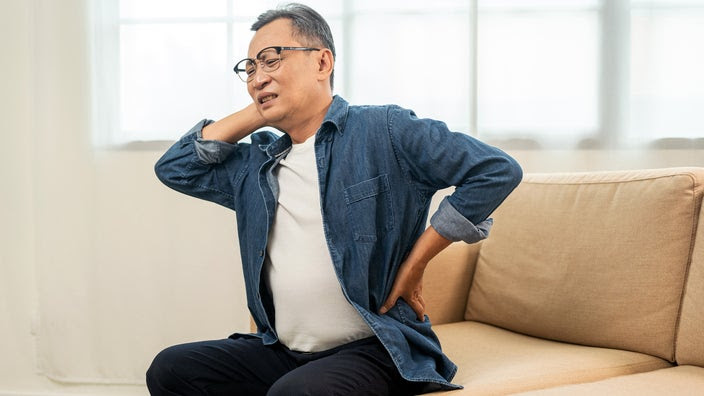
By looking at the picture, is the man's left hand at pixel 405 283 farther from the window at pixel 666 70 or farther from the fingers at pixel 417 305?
the window at pixel 666 70

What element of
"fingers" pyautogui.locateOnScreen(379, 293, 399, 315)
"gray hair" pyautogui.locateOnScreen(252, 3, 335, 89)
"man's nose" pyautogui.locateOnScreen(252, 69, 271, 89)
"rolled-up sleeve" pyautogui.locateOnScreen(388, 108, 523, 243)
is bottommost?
"fingers" pyautogui.locateOnScreen(379, 293, 399, 315)

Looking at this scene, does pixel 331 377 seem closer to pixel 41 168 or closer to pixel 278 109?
pixel 278 109

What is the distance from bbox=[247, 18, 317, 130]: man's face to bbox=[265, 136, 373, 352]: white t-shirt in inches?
3.6

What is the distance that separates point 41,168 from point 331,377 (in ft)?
5.84

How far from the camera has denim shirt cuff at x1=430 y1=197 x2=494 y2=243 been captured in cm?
151

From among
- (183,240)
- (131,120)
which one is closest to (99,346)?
(183,240)

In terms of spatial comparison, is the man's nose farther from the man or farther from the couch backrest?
the couch backrest

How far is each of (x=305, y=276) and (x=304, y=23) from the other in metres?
0.54

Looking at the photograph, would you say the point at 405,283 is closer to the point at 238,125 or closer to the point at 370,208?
the point at 370,208

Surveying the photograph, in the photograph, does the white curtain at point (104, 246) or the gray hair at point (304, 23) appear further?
the white curtain at point (104, 246)

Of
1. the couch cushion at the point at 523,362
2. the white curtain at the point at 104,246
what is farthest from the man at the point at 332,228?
the white curtain at the point at 104,246

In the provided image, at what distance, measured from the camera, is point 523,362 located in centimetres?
168

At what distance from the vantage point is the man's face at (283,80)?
1.66 meters

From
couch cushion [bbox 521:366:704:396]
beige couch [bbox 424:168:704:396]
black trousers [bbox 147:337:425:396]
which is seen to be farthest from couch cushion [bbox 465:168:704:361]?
black trousers [bbox 147:337:425:396]
